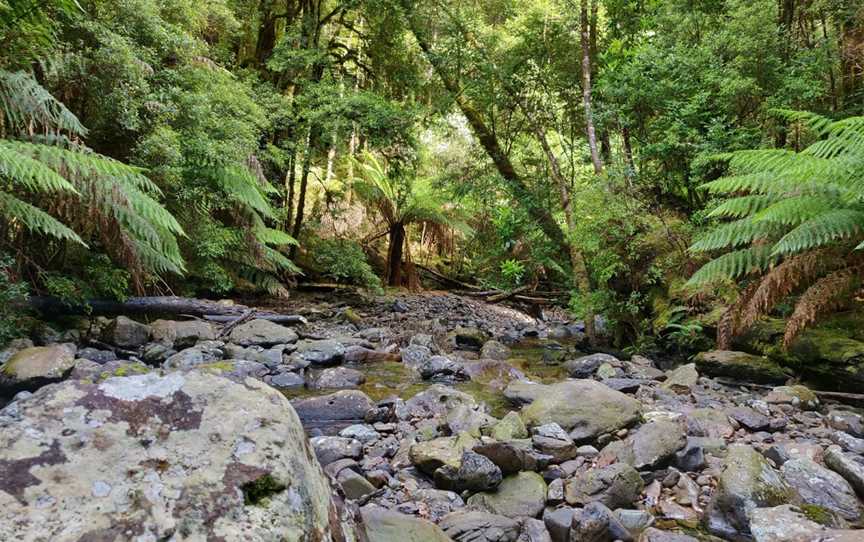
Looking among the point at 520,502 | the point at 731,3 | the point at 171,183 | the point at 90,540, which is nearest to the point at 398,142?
the point at 171,183

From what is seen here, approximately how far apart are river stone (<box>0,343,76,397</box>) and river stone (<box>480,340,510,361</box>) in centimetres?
416

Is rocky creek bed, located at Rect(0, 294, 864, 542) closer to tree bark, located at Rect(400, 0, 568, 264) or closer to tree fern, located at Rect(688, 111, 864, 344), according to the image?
tree fern, located at Rect(688, 111, 864, 344)

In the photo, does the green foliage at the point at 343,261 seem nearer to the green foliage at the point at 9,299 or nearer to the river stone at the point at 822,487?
the green foliage at the point at 9,299

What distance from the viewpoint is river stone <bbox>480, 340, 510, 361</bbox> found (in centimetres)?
652

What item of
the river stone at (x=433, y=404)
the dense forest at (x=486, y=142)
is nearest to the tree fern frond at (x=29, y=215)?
the dense forest at (x=486, y=142)

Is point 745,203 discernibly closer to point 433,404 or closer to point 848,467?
point 848,467

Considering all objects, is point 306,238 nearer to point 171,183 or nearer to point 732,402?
point 171,183

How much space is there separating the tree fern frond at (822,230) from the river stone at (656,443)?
5.75ft

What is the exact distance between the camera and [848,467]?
8.84ft

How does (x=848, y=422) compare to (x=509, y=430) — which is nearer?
(x=509, y=430)

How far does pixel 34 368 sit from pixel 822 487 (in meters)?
4.86

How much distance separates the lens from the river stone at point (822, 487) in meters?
2.51

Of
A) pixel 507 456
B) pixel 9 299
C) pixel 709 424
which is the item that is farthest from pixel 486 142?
pixel 507 456

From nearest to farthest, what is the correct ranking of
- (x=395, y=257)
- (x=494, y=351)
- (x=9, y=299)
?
(x=9, y=299), (x=494, y=351), (x=395, y=257)
